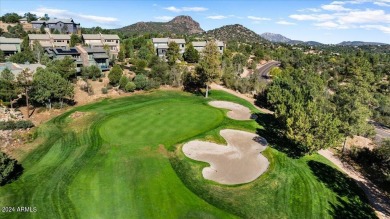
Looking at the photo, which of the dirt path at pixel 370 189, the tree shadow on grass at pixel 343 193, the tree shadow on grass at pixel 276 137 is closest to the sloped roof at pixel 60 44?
the tree shadow on grass at pixel 276 137

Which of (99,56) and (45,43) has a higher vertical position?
(45,43)

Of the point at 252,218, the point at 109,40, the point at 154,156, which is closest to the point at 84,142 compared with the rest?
the point at 154,156

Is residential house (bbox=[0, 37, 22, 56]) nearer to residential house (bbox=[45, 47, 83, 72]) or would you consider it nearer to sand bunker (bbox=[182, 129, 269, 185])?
residential house (bbox=[45, 47, 83, 72])

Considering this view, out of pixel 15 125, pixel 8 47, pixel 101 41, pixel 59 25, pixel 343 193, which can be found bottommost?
pixel 343 193

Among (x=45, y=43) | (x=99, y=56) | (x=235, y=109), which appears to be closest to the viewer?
(x=235, y=109)

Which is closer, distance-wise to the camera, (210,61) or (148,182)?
(148,182)

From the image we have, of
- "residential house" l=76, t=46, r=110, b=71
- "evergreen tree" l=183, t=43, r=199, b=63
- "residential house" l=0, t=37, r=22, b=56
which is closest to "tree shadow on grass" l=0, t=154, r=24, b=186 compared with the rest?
"residential house" l=76, t=46, r=110, b=71

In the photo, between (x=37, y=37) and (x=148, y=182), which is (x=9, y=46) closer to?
(x=37, y=37)

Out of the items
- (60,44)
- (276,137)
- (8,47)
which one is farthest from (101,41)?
(276,137)
